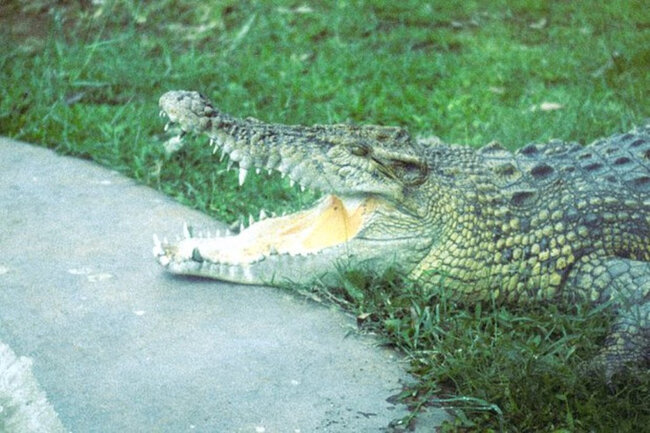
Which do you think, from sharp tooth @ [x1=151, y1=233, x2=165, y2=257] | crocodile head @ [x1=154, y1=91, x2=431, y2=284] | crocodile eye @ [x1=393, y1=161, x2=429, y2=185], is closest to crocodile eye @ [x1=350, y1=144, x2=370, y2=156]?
crocodile head @ [x1=154, y1=91, x2=431, y2=284]

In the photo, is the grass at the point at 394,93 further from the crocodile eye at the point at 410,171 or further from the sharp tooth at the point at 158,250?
the sharp tooth at the point at 158,250

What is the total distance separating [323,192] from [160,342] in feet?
3.66

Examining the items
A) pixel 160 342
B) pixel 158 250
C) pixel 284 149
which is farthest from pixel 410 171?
pixel 160 342

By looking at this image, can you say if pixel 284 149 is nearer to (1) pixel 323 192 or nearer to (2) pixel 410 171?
(1) pixel 323 192

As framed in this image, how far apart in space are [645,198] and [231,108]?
336 centimetres

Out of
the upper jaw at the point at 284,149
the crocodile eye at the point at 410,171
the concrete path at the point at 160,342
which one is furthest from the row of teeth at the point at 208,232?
the crocodile eye at the point at 410,171

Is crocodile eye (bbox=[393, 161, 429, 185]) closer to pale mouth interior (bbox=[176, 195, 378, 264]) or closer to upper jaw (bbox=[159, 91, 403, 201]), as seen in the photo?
upper jaw (bbox=[159, 91, 403, 201])

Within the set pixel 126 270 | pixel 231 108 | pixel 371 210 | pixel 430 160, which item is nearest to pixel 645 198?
pixel 430 160

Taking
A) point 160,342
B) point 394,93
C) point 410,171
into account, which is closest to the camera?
point 160,342

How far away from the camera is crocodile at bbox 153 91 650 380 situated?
15.5ft

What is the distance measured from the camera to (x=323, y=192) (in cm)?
479

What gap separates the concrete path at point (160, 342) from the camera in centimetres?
378

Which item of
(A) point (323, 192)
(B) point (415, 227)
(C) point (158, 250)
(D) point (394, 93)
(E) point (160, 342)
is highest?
(A) point (323, 192)

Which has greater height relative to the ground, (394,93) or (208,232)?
(208,232)
